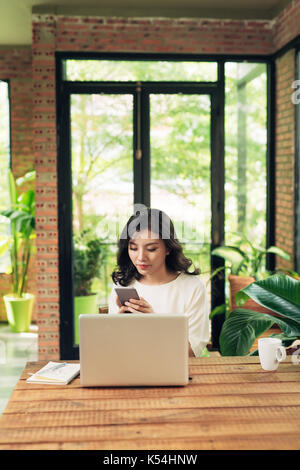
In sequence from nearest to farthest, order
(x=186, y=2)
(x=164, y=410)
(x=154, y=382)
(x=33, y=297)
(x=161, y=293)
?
(x=164, y=410)
(x=154, y=382)
(x=161, y=293)
(x=186, y=2)
(x=33, y=297)

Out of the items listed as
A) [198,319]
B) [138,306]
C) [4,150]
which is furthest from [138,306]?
[4,150]

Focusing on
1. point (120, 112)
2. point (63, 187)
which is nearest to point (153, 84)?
point (120, 112)

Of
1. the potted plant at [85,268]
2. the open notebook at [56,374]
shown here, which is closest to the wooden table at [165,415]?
the open notebook at [56,374]

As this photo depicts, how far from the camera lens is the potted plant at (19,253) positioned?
5.55m

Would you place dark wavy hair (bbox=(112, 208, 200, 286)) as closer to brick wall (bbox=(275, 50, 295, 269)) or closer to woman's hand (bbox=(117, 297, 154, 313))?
woman's hand (bbox=(117, 297, 154, 313))

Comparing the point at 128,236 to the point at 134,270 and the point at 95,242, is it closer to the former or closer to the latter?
the point at 134,270

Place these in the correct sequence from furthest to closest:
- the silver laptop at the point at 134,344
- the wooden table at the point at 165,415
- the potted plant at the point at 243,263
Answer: the potted plant at the point at 243,263 → the silver laptop at the point at 134,344 → the wooden table at the point at 165,415

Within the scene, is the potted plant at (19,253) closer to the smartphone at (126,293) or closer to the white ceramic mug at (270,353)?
the smartphone at (126,293)

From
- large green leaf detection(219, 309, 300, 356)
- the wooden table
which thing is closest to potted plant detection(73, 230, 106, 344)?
large green leaf detection(219, 309, 300, 356)

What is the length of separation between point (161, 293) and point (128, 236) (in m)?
0.32

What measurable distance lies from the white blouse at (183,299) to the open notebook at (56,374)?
50cm

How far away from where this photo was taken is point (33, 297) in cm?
598

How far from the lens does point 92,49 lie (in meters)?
4.53

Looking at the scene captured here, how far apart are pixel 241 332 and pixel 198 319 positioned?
20 cm
